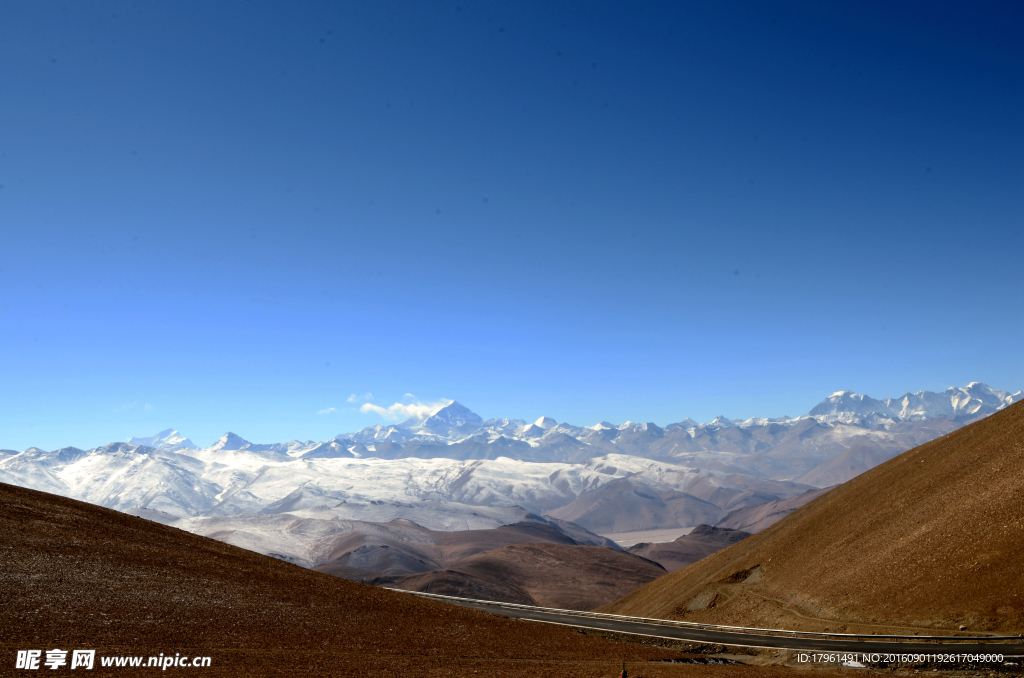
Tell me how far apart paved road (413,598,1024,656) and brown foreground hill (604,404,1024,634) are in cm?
348

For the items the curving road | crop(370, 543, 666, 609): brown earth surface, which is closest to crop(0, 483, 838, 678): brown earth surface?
the curving road

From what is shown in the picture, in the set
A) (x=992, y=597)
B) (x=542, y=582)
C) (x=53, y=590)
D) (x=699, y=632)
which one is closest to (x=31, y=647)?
(x=53, y=590)

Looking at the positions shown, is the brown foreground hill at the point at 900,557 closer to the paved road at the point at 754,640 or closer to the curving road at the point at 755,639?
the curving road at the point at 755,639

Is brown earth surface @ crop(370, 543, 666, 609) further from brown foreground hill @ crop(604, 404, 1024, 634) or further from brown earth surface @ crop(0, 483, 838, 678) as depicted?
brown earth surface @ crop(0, 483, 838, 678)

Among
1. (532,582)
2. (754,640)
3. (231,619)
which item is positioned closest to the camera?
(231,619)

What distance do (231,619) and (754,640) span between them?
33745 mm

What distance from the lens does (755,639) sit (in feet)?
136

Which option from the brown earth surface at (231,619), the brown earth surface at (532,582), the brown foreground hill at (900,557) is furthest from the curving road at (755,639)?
the brown earth surface at (532,582)

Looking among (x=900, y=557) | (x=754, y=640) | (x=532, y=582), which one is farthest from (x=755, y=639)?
(x=532, y=582)

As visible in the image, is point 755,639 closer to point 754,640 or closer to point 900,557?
point 754,640

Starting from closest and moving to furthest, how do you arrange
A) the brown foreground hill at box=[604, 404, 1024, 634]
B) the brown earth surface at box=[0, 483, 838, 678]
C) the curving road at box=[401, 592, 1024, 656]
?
1. the brown earth surface at box=[0, 483, 838, 678]
2. the curving road at box=[401, 592, 1024, 656]
3. the brown foreground hill at box=[604, 404, 1024, 634]

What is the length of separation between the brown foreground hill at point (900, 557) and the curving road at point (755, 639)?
10.2ft

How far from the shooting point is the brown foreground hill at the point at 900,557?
3938 cm

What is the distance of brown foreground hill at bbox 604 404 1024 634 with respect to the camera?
129 feet
